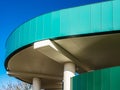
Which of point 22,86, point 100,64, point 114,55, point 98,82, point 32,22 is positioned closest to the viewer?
point 98,82

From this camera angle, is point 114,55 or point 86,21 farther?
point 114,55

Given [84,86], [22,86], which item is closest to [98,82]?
[84,86]

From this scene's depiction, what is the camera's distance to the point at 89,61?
2623 cm

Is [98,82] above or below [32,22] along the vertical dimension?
below

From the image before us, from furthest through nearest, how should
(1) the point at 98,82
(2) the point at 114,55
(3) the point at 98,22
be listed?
(2) the point at 114,55, (3) the point at 98,22, (1) the point at 98,82

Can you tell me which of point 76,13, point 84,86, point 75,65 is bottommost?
point 84,86

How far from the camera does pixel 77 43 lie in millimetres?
21734

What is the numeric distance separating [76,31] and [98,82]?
353 centimetres

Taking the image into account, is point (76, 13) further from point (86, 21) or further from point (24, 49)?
point (24, 49)

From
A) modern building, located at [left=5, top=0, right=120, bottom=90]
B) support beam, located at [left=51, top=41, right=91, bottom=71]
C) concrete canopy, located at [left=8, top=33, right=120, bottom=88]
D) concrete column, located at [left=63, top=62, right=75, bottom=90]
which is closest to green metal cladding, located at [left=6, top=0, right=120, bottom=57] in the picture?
modern building, located at [left=5, top=0, right=120, bottom=90]

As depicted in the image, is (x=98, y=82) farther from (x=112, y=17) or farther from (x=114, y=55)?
(x=114, y=55)

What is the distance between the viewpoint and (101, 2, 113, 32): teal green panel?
19538 millimetres

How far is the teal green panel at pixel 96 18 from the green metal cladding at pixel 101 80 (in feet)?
8.40

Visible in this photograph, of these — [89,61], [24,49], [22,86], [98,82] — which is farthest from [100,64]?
[22,86]
